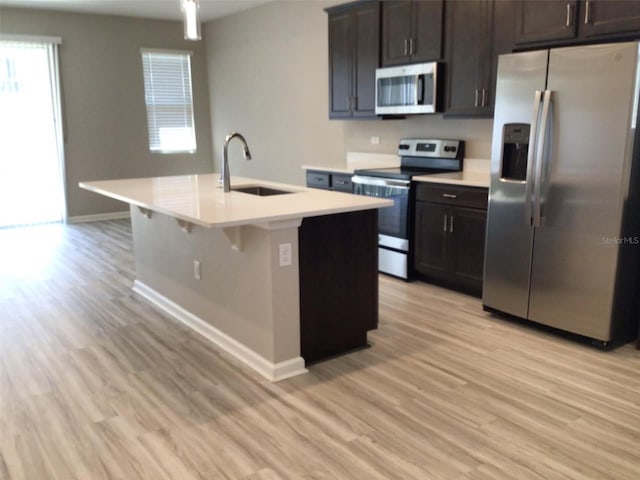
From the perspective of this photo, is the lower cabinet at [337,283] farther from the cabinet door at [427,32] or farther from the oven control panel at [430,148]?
the cabinet door at [427,32]

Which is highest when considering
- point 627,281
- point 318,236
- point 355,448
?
point 318,236

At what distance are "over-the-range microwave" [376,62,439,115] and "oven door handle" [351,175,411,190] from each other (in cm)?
62

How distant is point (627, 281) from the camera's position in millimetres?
3203

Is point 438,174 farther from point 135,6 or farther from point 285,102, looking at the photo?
point 135,6

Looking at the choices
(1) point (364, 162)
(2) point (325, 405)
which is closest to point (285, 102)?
(1) point (364, 162)

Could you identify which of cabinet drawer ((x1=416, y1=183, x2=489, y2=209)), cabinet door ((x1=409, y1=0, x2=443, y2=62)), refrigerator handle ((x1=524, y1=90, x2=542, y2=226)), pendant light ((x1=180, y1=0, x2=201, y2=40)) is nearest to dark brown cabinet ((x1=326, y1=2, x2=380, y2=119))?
cabinet door ((x1=409, y1=0, x2=443, y2=62))

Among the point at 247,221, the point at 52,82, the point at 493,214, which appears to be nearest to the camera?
the point at 247,221

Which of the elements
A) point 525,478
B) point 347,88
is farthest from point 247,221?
point 347,88

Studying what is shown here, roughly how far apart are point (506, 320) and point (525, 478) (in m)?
1.78

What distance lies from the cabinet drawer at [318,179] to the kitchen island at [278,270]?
167cm

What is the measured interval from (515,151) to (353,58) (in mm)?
2232

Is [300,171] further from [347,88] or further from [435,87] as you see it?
[435,87]

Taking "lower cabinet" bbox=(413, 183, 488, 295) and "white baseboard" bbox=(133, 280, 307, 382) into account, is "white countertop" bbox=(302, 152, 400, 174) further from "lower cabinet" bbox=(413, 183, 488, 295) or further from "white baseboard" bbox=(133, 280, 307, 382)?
"white baseboard" bbox=(133, 280, 307, 382)

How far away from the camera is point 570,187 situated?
10.5ft
